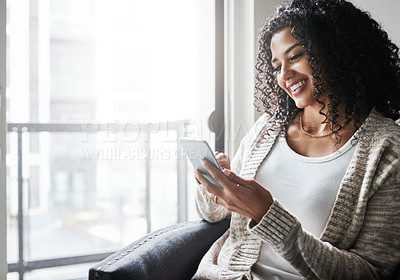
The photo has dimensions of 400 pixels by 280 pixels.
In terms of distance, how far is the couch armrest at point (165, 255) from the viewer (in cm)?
101

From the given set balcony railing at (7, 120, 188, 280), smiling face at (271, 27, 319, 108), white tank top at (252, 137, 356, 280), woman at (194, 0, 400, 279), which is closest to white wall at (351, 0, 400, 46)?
woman at (194, 0, 400, 279)

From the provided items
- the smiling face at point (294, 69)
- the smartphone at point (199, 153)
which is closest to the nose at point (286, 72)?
the smiling face at point (294, 69)

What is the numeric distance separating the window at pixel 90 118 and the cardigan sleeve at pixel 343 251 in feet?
3.92

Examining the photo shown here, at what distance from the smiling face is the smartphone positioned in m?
0.36

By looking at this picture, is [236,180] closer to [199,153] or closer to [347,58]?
[199,153]

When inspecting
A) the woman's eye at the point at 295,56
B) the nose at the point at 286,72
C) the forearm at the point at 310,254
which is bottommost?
the forearm at the point at 310,254

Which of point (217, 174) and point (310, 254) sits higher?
point (217, 174)

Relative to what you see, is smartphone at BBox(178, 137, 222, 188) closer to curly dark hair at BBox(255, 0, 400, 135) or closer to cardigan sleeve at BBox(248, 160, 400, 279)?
cardigan sleeve at BBox(248, 160, 400, 279)

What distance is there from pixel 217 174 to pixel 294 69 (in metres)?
0.41

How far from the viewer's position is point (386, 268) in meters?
0.98

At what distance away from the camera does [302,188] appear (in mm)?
1131

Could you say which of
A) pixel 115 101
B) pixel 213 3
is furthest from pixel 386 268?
pixel 115 101
